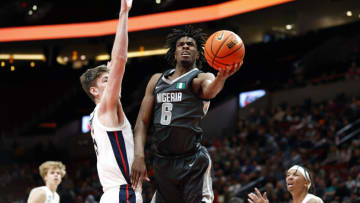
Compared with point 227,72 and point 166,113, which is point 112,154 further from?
point 227,72

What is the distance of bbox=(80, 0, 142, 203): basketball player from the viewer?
3748mm

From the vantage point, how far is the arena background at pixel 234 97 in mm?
13758

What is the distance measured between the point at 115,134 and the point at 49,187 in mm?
2793

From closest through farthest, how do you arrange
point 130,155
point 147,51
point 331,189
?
point 130,155 → point 331,189 → point 147,51

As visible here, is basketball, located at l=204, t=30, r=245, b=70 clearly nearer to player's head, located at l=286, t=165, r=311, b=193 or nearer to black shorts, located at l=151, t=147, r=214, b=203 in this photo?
black shorts, located at l=151, t=147, r=214, b=203

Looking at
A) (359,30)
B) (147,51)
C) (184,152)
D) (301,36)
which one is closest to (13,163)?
(147,51)

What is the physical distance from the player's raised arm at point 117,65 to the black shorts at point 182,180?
31.1 inches

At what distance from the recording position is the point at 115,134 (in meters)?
3.86

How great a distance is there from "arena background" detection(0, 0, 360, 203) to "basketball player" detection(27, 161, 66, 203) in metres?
6.24

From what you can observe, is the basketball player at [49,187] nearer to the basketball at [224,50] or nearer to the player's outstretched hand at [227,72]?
the basketball at [224,50]

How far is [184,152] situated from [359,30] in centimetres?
1667

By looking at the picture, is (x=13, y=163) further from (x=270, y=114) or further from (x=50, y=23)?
(x=270, y=114)

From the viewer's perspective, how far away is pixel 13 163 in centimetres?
2161

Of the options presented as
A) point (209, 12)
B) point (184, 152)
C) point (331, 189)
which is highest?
point (209, 12)
